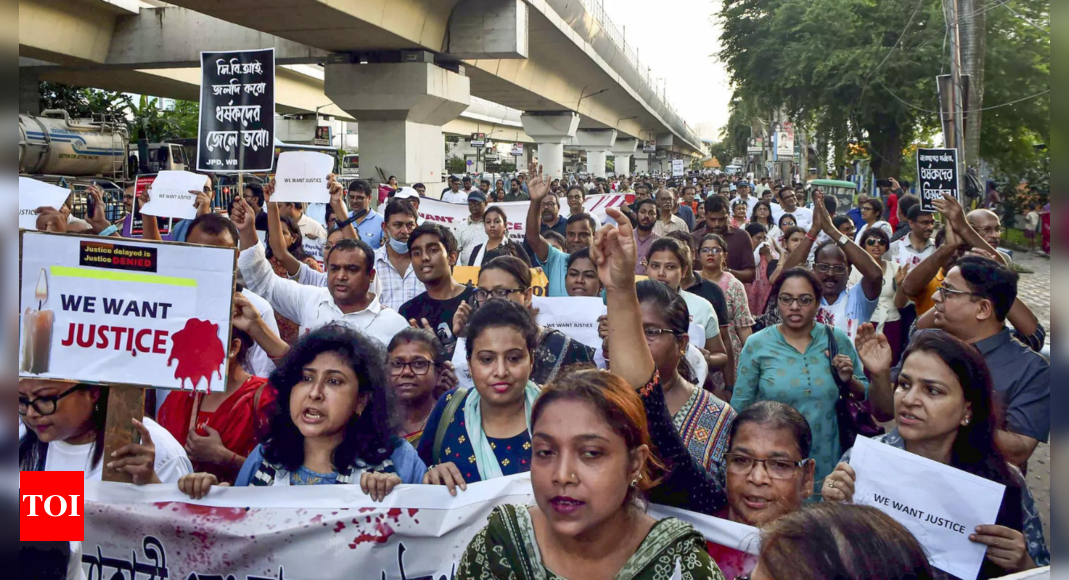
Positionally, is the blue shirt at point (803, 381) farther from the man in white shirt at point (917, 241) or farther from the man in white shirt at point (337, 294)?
the man in white shirt at point (917, 241)

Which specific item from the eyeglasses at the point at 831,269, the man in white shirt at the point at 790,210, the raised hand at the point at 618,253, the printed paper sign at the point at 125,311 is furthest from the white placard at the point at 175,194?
the man in white shirt at the point at 790,210

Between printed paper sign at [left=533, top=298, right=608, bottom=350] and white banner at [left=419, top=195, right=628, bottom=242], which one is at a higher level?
white banner at [left=419, top=195, right=628, bottom=242]

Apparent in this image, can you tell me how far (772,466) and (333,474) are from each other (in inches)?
56.7

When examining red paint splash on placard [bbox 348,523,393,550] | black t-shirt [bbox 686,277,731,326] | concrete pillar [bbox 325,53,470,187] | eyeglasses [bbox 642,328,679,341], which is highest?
concrete pillar [bbox 325,53,470,187]

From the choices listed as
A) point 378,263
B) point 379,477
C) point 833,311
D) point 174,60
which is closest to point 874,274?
point 833,311

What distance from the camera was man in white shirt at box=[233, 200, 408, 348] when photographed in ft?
15.0

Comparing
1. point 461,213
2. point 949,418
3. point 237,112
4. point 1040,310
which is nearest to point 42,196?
point 237,112

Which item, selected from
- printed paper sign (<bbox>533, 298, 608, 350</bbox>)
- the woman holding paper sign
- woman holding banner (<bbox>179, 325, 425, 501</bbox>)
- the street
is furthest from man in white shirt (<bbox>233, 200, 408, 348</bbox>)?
the street

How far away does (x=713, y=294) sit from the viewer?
542cm

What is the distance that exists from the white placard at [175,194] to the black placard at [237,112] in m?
0.74

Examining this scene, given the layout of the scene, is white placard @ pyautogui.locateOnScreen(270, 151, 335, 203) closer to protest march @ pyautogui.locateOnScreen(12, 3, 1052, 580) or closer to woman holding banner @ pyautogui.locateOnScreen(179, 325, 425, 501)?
protest march @ pyautogui.locateOnScreen(12, 3, 1052, 580)

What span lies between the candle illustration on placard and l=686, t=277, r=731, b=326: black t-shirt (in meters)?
3.58

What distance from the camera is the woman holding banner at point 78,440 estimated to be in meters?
2.77

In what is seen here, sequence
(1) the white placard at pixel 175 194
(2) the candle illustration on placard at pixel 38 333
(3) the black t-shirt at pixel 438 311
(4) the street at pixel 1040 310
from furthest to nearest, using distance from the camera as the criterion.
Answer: (1) the white placard at pixel 175 194, (3) the black t-shirt at pixel 438 311, (4) the street at pixel 1040 310, (2) the candle illustration on placard at pixel 38 333
